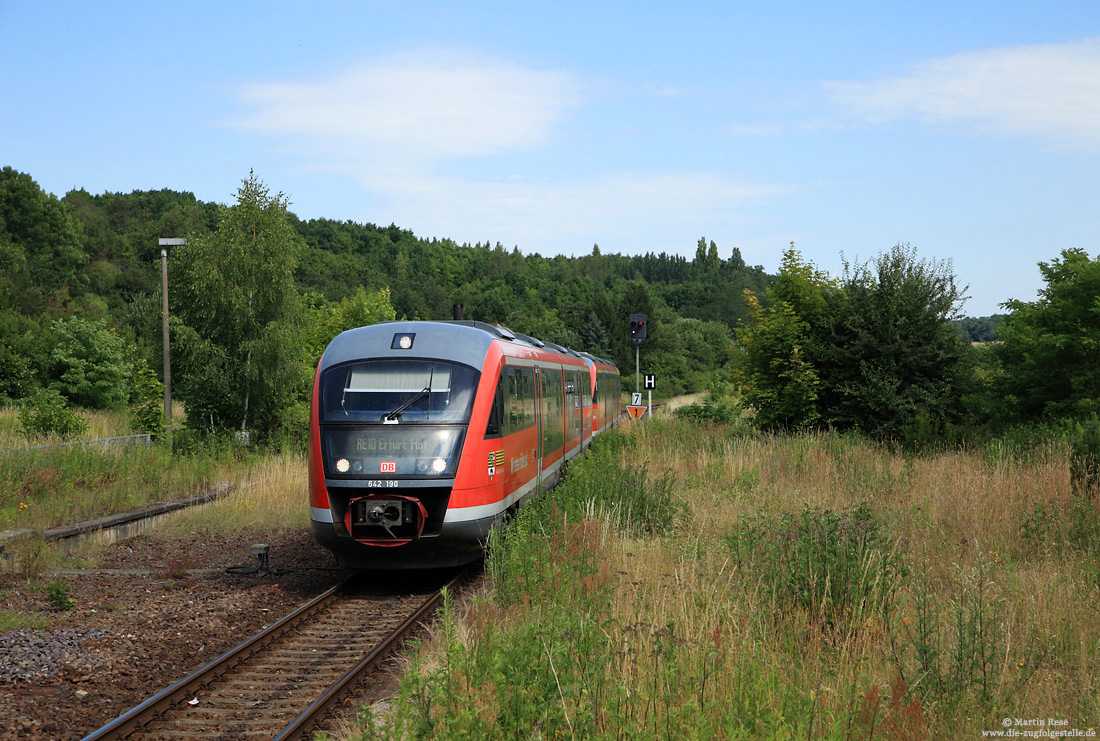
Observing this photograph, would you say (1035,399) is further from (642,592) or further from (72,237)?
(72,237)

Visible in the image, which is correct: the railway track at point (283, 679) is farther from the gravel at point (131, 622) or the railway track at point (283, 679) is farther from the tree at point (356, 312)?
the tree at point (356, 312)

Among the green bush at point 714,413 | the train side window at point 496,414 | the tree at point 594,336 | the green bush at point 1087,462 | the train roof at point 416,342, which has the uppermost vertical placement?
the tree at point 594,336

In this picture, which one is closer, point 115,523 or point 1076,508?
point 1076,508

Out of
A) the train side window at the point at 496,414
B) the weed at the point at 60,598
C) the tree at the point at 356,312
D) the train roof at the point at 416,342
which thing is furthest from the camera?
the tree at the point at 356,312

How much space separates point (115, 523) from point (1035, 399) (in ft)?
60.6

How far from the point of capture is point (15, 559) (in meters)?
10.9

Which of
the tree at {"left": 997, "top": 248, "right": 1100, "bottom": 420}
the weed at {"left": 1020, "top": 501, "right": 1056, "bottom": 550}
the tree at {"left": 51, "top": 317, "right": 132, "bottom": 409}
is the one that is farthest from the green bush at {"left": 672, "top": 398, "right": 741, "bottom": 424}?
the tree at {"left": 51, "top": 317, "right": 132, "bottom": 409}

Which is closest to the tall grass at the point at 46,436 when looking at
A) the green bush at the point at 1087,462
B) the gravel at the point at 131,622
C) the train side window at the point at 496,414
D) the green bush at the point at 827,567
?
the gravel at the point at 131,622

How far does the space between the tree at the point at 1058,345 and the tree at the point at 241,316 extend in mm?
18262

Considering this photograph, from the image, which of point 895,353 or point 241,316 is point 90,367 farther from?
point 895,353

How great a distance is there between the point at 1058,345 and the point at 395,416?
15.1 m

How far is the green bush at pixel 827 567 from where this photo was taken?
6.62 meters

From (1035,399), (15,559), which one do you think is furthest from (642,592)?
(1035,399)

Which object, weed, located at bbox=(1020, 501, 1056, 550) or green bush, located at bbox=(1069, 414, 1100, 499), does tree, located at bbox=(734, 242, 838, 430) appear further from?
weed, located at bbox=(1020, 501, 1056, 550)
